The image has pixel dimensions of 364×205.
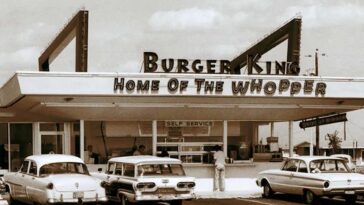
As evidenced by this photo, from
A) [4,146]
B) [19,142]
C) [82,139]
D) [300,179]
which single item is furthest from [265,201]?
[4,146]

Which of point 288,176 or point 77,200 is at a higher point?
point 288,176

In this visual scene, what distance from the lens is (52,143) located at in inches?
1280

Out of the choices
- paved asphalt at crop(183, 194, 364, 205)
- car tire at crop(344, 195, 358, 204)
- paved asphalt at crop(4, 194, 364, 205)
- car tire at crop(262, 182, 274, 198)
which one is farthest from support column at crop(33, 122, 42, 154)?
car tire at crop(344, 195, 358, 204)

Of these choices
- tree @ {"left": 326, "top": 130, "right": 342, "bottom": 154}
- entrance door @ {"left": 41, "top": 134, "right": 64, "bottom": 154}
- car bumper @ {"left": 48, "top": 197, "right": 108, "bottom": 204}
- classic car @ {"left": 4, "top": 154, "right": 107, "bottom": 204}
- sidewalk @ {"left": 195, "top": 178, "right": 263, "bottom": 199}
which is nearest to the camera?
car bumper @ {"left": 48, "top": 197, "right": 108, "bottom": 204}

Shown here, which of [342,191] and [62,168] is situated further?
[342,191]

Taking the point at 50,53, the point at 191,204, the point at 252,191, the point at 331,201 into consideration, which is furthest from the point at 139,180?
the point at 50,53

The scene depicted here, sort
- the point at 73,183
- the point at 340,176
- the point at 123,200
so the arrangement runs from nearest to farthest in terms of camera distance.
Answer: the point at 73,183 < the point at 123,200 < the point at 340,176

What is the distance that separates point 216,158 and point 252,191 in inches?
82.7

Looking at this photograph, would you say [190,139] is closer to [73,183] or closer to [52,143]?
[52,143]

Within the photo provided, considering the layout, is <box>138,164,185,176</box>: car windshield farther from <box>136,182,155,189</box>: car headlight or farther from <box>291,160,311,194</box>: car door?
<box>291,160,311,194</box>: car door

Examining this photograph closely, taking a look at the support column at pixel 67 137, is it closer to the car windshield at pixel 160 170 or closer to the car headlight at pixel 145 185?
the car windshield at pixel 160 170

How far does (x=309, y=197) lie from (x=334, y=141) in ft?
185

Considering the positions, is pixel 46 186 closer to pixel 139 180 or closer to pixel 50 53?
pixel 139 180

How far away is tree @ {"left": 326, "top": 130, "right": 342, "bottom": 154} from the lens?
76.2 metres
